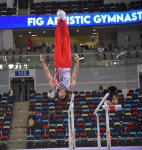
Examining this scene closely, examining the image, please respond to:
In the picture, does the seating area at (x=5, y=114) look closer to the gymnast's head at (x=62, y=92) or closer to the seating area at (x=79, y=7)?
the seating area at (x=79, y=7)

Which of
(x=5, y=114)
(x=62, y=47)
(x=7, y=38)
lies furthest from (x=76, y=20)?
(x=62, y=47)

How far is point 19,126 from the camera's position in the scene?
875 inches

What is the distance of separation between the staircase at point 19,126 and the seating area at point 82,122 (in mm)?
545

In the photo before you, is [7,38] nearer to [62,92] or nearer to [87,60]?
[87,60]

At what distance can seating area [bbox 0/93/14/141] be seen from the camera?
21.0 meters

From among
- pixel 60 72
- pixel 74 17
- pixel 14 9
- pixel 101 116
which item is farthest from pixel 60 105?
pixel 60 72

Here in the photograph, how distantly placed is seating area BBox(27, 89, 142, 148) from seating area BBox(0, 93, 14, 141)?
1114 millimetres

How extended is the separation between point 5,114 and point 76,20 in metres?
8.90

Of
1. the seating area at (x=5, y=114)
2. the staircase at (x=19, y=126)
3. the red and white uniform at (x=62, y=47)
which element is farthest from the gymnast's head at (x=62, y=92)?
the seating area at (x=5, y=114)

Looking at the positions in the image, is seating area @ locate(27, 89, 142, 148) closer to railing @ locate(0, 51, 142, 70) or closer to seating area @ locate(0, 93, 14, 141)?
seating area @ locate(0, 93, 14, 141)

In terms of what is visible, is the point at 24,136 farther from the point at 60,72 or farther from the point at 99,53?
the point at 60,72

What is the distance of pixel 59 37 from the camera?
910 cm

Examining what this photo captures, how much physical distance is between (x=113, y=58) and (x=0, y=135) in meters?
9.06

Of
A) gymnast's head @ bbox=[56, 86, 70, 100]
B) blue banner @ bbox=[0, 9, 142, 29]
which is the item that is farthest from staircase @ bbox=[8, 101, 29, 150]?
gymnast's head @ bbox=[56, 86, 70, 100]
